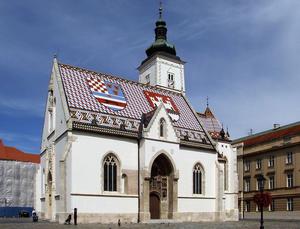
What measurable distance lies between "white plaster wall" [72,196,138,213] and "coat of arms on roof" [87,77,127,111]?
8.71m

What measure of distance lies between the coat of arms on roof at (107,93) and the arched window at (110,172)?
5.23m

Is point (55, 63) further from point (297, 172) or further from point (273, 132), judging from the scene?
point (273, 132)

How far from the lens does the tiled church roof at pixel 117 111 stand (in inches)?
1439

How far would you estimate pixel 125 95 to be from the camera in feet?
137

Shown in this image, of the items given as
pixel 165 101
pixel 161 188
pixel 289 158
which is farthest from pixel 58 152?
pixel 289 158

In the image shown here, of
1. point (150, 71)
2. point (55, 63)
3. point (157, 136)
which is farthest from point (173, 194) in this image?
point (150, 71)

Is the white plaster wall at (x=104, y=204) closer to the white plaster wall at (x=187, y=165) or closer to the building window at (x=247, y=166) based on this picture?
the white plaster wall at (x=187, y=165)

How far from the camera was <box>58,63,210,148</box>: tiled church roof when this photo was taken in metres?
36.6

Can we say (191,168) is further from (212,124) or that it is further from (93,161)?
(93,161)

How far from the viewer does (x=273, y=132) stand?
225 feet

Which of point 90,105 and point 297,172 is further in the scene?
point 297,172

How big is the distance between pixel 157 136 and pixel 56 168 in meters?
9.77

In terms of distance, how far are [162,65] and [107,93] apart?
66.8ft

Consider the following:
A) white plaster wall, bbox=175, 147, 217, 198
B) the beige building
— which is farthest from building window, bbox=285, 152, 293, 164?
white plaster wall, bbox=175, 147, 217, 198
